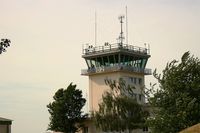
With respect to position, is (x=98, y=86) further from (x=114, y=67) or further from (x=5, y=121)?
(x=5, y=121)

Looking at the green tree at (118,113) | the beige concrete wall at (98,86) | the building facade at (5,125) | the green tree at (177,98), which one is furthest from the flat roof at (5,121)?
the green tree at (177,98)

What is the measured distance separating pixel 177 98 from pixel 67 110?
4788cm

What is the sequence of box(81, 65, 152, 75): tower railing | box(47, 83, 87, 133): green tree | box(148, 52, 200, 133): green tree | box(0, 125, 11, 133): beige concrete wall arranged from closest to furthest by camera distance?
box(148, 52, 200, 133): green tree, box(0, 125, 11, 133): beige concrete wall, box(47, 83, 87, 133): green tree, box(81, 65, 152, 75): tower railing

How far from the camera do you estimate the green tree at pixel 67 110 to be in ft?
321

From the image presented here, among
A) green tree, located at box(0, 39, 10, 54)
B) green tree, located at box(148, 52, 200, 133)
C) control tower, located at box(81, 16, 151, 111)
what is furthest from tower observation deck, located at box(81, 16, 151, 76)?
green tree, located at box(0, 39, 10, 54)

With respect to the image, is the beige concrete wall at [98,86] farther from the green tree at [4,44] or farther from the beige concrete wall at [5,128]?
the green tree at [4,44]

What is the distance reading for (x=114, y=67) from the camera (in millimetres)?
102312

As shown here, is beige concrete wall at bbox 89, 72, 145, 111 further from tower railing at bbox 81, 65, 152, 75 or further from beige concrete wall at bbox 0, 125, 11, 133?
beige concrete wall at bbox 0, 125, 11, 133

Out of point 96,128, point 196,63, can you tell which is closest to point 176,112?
point 196,63

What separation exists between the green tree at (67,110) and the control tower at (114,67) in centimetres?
437

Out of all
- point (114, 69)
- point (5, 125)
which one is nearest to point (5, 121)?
point (5, 125)

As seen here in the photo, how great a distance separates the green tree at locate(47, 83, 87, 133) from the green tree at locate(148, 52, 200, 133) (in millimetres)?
42511

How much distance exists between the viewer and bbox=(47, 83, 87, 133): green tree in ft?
321

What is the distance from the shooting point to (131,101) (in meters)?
92.0
